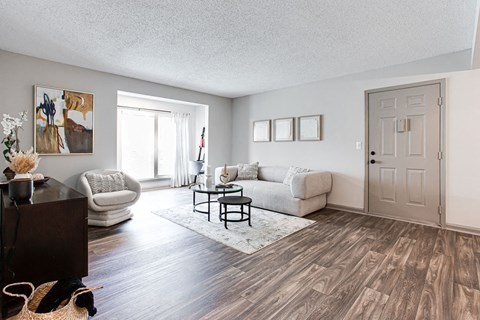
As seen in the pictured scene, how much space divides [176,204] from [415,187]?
13.4 ft

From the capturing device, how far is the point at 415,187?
146 inches

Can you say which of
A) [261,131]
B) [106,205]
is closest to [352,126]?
[261,131]

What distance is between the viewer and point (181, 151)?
685 cm

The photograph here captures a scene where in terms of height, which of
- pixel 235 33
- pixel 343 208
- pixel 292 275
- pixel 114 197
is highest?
pixel 235 33

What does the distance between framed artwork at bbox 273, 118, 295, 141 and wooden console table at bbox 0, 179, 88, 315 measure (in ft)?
13.8

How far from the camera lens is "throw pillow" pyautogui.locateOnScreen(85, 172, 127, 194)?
12.0 feet

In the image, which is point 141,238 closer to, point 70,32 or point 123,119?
point 70,32

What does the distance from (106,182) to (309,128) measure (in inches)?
150

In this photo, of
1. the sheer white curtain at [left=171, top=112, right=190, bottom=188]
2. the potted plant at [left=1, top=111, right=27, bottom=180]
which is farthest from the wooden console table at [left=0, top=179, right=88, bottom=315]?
the sheer white curtain at [left=171, top=112, right=190, bottom=188]

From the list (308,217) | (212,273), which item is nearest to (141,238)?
(212,273)

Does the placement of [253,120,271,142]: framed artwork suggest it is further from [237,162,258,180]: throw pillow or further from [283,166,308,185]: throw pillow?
[283,166,308,185]: throw pillow

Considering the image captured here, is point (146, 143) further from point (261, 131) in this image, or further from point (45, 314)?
point (45, 314)

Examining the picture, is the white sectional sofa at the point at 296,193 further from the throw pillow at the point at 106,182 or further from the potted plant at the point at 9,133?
the potted plant at the point at 9,133

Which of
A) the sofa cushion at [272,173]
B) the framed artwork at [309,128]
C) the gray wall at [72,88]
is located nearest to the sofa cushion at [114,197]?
the gray wall at [72,88]
